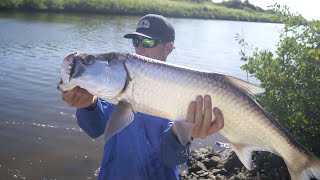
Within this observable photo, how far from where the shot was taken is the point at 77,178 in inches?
316

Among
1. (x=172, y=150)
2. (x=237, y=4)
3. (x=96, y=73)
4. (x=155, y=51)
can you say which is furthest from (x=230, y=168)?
(x=237, y=4)

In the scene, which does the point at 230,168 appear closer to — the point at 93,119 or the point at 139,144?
the point at 139,144

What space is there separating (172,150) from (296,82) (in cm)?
492

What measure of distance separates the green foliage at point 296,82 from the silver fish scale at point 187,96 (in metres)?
4.13

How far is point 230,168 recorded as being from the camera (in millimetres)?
8133

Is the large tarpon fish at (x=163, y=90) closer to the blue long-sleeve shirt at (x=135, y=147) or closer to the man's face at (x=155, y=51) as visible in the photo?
the blue long-sleeve shirt at (x=135, y=147)

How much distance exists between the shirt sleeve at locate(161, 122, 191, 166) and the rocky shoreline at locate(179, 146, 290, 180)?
4207 millimetres

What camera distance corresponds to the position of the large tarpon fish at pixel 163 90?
2871mm

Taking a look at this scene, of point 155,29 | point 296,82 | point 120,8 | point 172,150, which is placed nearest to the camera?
point 172,150

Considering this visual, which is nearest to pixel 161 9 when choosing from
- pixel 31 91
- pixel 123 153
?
pixel 31 91

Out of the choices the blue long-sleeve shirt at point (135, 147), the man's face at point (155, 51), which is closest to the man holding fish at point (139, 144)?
the blue long-sleeve shirt at point (135, 147)

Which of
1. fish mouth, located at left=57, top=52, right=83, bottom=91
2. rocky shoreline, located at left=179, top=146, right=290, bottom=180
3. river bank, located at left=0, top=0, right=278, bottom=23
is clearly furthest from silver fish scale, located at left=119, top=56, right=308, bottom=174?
river bank, located at left=0, top=0, right=278, bottom=23

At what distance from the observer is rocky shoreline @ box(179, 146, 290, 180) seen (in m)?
7.23

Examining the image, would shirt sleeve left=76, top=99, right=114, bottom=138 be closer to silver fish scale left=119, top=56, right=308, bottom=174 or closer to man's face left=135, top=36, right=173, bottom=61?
silver fish scale left=119, top=56, right=308, bottom=174
